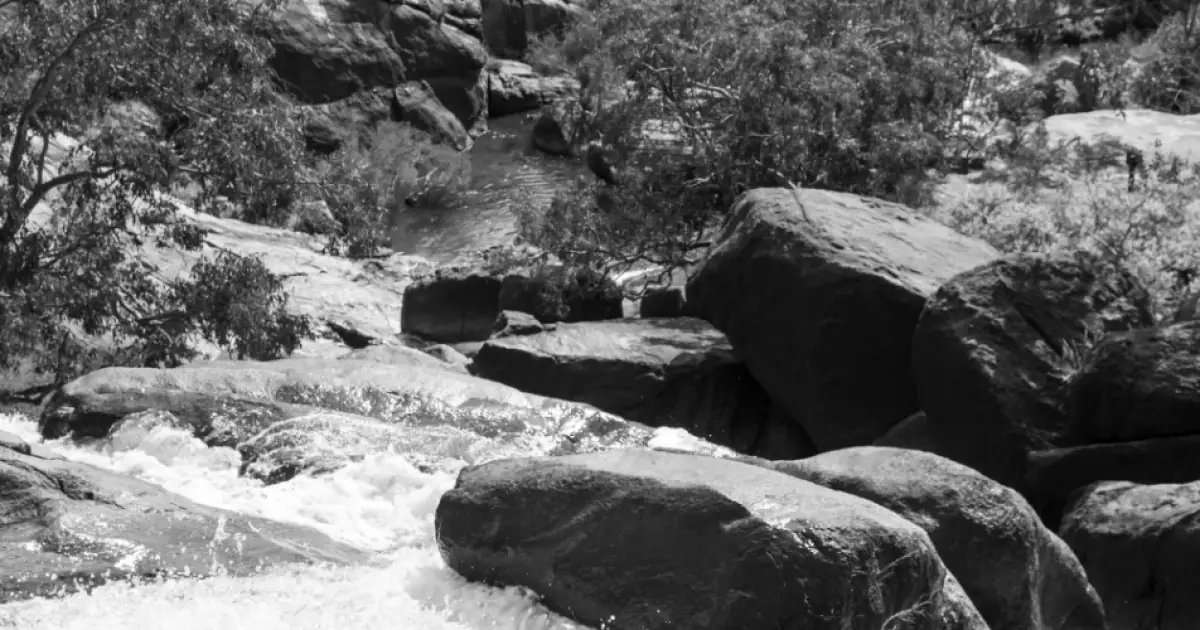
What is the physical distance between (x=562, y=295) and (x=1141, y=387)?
826cm

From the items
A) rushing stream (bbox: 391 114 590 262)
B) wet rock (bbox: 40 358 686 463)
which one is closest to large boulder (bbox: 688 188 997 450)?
wet rock (bbox: 40 358 686 463)

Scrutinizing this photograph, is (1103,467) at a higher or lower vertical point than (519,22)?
lower

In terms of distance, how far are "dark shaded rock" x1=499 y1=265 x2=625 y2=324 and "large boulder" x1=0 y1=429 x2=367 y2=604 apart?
30.4ft

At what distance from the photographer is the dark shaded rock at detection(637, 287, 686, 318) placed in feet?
49.5

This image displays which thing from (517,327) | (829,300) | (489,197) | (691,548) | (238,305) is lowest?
(489,197)

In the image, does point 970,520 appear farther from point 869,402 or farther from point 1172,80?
point 1172,80

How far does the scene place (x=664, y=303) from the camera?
599 inches

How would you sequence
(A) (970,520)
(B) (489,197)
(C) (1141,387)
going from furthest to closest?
(B) (489,197) → (C) (1141,387) → (A) (970,520)

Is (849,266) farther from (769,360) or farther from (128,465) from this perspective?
(128,465)

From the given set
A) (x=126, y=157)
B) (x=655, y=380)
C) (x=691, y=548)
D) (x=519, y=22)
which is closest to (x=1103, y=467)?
(x=655, y=380)

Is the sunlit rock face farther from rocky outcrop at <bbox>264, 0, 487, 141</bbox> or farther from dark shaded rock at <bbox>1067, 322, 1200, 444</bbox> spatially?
rocky outcrop at <bbox>264, 0, 487, 141</bbox>

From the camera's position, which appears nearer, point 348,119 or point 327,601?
point 327,601

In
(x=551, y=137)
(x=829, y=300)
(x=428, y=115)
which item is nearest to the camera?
(x=829, y=300)

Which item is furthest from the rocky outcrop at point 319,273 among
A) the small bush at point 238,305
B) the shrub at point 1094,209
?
the shrub at point 1094,209
